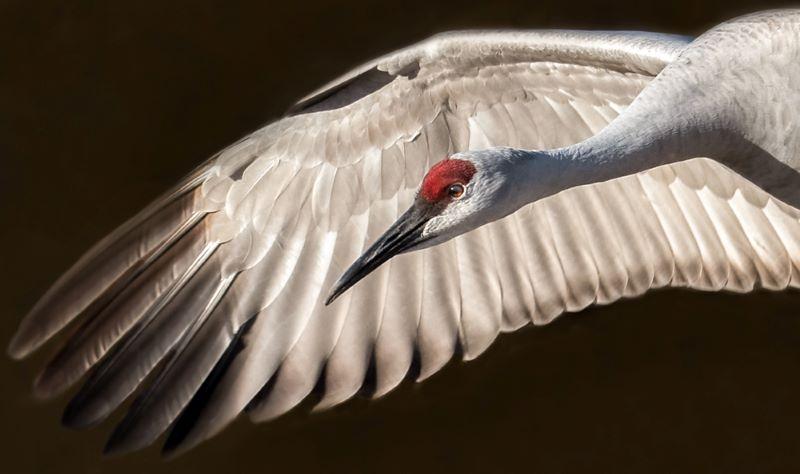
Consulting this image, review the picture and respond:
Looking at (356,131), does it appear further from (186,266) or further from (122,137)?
(122,137)

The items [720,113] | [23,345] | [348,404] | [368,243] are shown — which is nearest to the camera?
[720,113]

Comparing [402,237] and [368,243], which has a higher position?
[368,243]

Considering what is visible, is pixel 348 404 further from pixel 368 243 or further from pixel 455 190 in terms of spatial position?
pixel 455 190

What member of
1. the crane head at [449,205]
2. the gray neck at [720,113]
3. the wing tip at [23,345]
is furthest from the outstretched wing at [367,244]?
the crane head at [449,205]

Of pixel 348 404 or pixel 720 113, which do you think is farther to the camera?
pixel 348 404

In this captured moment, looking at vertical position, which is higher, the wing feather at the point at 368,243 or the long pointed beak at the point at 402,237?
the wing feather at the point at 368,243

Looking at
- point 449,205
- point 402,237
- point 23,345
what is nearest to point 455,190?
point 449,205

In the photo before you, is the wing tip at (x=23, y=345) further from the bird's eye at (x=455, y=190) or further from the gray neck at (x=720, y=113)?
the gray neck at (x=720, y=113)
